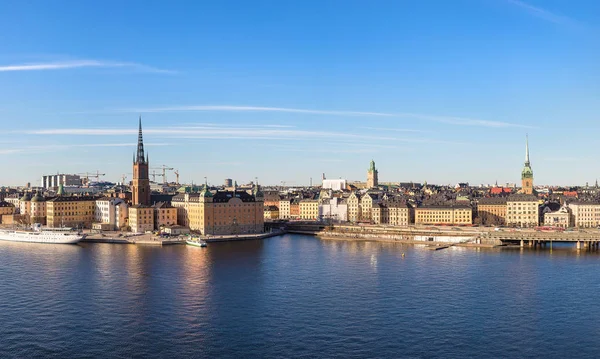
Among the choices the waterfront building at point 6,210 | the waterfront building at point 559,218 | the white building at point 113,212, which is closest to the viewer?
the white building at point 113,212

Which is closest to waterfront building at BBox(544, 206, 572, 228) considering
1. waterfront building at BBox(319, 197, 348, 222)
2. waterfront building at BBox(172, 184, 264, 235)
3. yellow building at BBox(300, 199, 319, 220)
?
waterfront building at BBox(319, 197, 348, 222)

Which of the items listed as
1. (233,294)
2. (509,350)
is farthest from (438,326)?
(233,294)

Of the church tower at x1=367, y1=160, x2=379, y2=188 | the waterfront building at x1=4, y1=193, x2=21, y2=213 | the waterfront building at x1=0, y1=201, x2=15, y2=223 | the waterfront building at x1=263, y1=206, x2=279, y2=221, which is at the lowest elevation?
the waterfront building at x1=263, y1=206, x2=279, y2=221

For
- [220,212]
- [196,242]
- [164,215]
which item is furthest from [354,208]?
[196,242]

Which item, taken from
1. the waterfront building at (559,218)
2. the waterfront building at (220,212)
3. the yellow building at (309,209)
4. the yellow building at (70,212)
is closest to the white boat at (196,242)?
the waterfront building at (220,212)

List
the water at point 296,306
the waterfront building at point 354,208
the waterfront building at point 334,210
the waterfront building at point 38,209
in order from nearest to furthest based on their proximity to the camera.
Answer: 1. the water at point 296,306
2. the waterfront building at point 38,209
3. the waterfront building at point 354,208
4. the waterfront building at point 334,210

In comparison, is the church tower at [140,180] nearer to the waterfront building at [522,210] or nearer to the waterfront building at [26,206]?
the waterfront building at [26,206]

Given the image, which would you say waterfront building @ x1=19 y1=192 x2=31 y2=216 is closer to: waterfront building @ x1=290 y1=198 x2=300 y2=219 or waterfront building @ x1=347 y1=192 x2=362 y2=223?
waterfront building @ x1=290 y1=198 x2=300 y2=219
